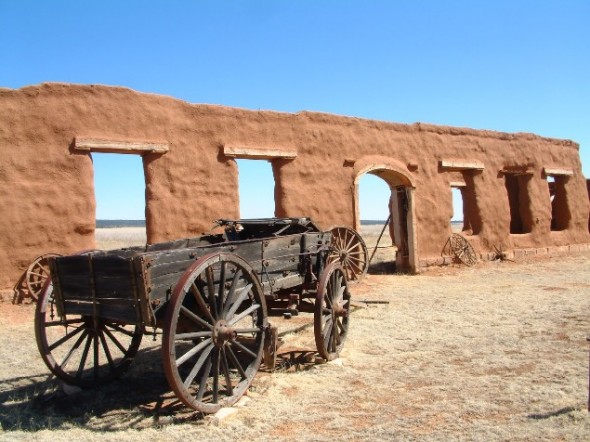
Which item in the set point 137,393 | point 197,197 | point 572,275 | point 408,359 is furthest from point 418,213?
point 137,393

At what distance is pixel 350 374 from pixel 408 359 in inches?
32.0

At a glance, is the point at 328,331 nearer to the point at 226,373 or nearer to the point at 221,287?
the point at 226,373

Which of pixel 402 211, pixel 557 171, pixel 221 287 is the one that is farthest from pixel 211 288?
pixel 557 171

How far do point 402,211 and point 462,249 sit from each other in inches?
82.0

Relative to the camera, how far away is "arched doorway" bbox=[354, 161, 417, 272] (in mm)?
12492

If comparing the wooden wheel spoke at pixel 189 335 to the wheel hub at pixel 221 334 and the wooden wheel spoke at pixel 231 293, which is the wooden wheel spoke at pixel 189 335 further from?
the wooden wheel spoke at pixel 231 293

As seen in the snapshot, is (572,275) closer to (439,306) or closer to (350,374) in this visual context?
(439,306)

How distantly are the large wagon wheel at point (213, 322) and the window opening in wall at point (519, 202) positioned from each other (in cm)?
1343

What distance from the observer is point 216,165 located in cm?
998

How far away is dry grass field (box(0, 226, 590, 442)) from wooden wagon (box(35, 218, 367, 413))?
274mm

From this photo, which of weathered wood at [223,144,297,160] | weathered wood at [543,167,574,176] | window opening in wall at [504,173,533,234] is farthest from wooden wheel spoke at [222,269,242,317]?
weathered wood at [543,167,574,176]

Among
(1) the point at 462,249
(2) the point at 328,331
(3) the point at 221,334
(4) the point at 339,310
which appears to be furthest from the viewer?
(1) the point at 462,249

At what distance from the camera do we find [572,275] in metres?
11.3

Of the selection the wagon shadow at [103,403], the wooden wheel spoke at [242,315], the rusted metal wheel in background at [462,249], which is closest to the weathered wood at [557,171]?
the rusted metal wheel in background at [462,249]
